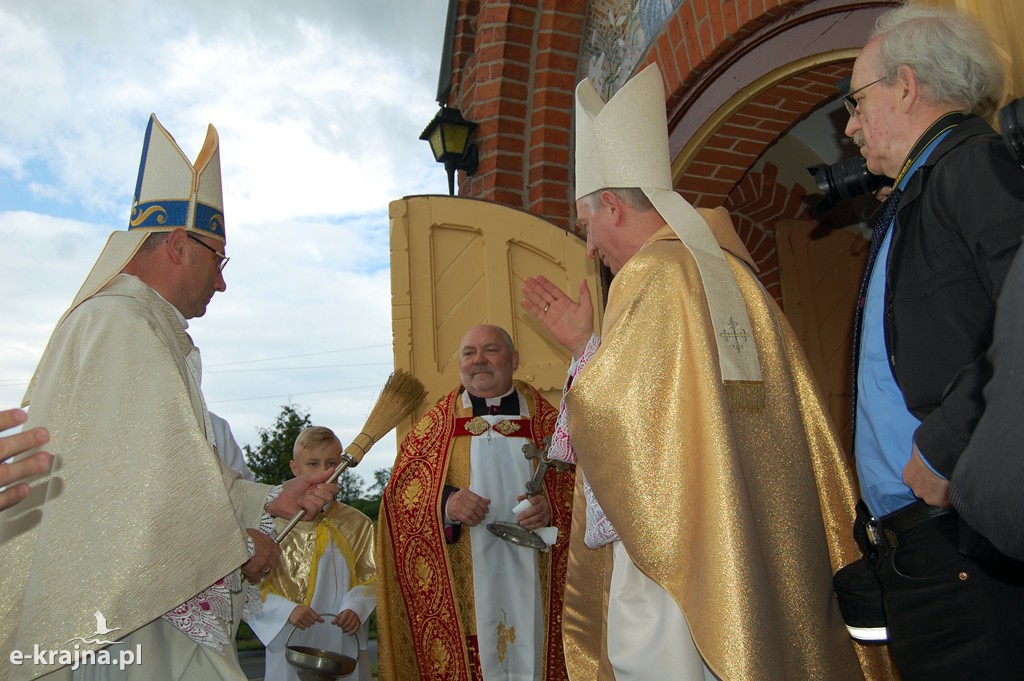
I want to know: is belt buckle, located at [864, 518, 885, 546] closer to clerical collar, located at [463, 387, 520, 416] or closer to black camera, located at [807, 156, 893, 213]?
black camera, located at [807, 156, 893, 213]

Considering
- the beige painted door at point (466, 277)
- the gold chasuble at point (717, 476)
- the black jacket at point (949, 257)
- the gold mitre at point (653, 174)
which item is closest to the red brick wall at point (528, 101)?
the beige painted door at point (466, 277)

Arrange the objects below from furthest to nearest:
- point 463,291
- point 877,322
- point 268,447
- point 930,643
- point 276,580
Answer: point 268,447 < point 463,291 < point 276,580 < point 877,322 < point 930,643

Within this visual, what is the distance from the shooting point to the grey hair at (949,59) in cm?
204

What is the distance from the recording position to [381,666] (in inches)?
166

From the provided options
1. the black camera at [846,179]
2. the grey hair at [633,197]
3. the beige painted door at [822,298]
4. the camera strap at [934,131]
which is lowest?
the camera strap at [934,131]

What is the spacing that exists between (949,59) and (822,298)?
5069mm

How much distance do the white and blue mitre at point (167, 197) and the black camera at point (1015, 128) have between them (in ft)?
7.69

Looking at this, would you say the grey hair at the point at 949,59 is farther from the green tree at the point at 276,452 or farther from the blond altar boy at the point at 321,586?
the green tree at the point at 276,452

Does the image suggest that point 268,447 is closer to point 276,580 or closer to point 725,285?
point 276,580

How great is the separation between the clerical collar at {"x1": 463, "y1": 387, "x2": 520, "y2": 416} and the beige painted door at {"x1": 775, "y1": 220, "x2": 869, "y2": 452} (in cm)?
299

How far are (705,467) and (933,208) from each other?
2.64 feet

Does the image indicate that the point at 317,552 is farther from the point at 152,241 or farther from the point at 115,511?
the point at 115,511

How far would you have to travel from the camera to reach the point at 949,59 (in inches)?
80.3

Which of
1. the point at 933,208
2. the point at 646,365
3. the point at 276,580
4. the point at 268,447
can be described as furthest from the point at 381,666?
the point at 268,447
